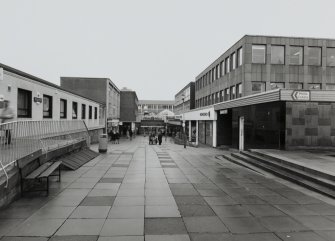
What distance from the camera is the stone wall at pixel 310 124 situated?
14797mm

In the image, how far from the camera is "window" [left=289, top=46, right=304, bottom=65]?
29.7 metres

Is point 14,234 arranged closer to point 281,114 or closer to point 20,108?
point 20,108

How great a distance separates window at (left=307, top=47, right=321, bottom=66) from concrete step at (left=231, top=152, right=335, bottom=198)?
2178 cm

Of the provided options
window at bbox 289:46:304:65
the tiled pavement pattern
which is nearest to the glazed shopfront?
window at bbox 289:46:304:65

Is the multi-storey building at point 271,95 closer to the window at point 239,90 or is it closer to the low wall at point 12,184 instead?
the window at point 239,90

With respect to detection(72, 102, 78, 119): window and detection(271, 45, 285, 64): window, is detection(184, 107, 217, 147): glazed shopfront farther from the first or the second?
detection(72, 102, 78, 119): window

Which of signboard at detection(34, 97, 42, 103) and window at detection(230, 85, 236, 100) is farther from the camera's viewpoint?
window at detection(230, 85, 236, 100)

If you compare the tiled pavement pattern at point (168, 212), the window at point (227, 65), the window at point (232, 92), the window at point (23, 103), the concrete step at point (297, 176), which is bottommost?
the tiled pavement pattern at point (168, 212)

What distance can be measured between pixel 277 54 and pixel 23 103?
25.2 metres

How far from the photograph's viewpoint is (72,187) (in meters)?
8.26

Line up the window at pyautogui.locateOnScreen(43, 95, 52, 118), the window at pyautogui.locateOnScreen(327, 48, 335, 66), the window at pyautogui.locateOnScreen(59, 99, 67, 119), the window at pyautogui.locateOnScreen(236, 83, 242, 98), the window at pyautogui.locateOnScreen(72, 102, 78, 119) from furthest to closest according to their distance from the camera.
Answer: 1. the window at pyautogui.locateOnScreen(327, 48, 335, 66)
2. the window at pyautogui.locateOnScreen(236, 83, 242, 98)
3. the window at pyautogui.locateOnScreen(72, 102, 78, 119)
4. the window at pyautogui.locateOnScreen(59, 99, 67, 119)
5. the window at pyautogui.locateOnScreen(43, 95, 52, 118)

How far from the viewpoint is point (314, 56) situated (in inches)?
1182

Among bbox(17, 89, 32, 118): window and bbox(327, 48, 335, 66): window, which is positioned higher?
bbox(327, 48, 335, 66): window

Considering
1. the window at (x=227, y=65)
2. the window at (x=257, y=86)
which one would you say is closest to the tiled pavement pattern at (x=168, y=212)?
the window at (x=257, y=86)
